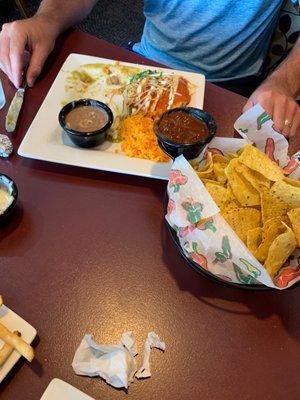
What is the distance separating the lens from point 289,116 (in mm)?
1313

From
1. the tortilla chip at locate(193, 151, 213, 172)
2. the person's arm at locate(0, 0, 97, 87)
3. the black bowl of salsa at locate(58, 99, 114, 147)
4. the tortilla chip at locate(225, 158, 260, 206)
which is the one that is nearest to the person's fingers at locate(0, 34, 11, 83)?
the person's arm at locate(0, 0, 97, 87)

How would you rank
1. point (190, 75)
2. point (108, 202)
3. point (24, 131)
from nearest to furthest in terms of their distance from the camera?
1. point (108, 202)
2. point (24, 131)
3. point (190, 75)

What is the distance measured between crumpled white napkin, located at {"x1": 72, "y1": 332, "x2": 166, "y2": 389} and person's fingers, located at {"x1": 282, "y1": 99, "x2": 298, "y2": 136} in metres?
0.79

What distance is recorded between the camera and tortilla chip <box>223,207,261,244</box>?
2.89ft

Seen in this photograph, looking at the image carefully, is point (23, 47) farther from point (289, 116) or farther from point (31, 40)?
point (289, 116)

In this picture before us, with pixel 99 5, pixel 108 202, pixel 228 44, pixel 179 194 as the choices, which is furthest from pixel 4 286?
pixel 99 5

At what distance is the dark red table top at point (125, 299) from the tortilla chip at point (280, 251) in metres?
0.12

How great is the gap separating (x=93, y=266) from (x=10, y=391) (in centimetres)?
31

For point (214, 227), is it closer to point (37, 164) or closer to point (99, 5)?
point (37, 164)

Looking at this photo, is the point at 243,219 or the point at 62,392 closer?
the point at 62,392

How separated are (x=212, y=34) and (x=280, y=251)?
3.69ft

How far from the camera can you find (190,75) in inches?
56.1

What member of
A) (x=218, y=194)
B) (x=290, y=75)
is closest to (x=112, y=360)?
(x=218, y=194)

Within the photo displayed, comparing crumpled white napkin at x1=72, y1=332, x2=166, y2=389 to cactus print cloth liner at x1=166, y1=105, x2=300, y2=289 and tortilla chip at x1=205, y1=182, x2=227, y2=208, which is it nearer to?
cactus print cloth liner at x1=166, y1=105, x2=300, y2=289
